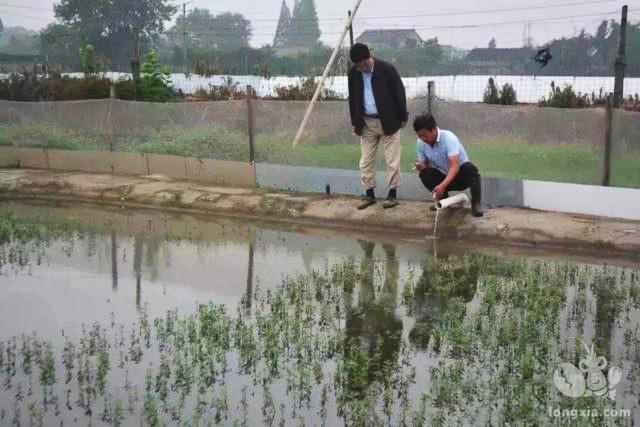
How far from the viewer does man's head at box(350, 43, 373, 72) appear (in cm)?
1131

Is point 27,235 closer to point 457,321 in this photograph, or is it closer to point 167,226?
point 167,226

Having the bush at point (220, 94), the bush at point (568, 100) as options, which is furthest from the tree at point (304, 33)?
the bush at point (568, 100)

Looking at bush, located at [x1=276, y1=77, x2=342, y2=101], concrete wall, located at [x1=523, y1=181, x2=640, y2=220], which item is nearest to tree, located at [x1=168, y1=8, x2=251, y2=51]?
bush, located at [x1=276, y1=77, x2=342, y2=101]

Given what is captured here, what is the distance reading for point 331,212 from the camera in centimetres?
1225

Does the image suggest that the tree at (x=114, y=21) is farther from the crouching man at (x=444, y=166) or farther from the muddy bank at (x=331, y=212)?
the crouching man at (x=444, y=166)

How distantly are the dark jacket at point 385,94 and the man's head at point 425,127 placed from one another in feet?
3.23

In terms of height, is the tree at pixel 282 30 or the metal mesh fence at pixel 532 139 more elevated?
the tree at pixel 282 30

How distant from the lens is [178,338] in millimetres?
7152

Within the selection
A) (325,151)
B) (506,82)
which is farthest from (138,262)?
(506,82)

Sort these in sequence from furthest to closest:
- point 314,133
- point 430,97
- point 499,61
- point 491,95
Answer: point 499,61 → point 491,95 → point 314,133 → point 430,97

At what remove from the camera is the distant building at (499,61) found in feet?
99.3

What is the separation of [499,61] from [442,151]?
21076 mm

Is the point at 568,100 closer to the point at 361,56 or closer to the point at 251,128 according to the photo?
the point at 251,128

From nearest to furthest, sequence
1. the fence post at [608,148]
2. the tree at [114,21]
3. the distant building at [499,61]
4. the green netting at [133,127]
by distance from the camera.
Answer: the fence post at [608,148] < the green netting at [133,127] < the distant building at [499,61] < the tree at [114,21]
